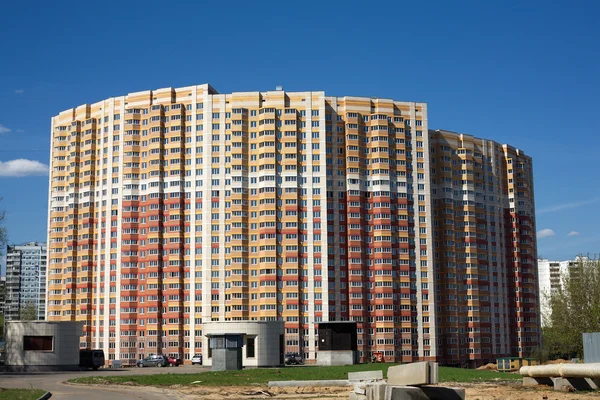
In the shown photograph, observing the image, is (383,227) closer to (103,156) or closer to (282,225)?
(282,225)

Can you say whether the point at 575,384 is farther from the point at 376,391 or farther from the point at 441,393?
the point at 376,391

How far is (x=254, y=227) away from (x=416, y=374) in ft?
420

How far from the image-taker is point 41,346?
301 ft

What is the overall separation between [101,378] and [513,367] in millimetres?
74099

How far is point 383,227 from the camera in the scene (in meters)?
164

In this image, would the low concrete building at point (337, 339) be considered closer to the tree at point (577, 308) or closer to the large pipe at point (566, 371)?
the tree at point (577, 308)

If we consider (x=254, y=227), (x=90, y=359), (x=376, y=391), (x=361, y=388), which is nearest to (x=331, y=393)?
(x=361, y=388)

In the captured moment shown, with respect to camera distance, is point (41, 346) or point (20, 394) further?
point (41, 346)

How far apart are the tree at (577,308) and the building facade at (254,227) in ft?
198

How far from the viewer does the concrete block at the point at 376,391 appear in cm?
3506

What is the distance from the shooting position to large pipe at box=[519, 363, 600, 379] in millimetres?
42781

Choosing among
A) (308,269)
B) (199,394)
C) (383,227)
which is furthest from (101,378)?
(383,227)

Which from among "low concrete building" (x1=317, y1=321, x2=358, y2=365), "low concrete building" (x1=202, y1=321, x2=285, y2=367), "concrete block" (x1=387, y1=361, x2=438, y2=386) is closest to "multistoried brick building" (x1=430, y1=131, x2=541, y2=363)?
"low concrete building" (x1=202, y1=321, x2=285, y2=367)

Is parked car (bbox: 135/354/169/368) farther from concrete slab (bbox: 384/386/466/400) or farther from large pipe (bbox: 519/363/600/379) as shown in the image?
concrete slab (bbox: 384/386/466/400)
